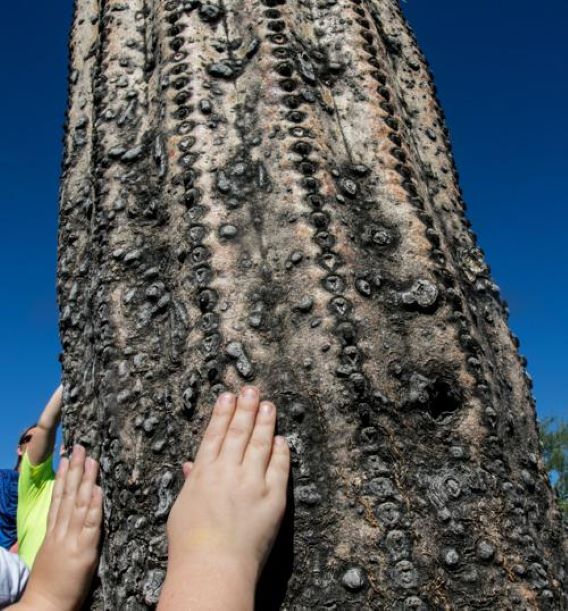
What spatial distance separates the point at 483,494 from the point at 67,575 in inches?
39.5

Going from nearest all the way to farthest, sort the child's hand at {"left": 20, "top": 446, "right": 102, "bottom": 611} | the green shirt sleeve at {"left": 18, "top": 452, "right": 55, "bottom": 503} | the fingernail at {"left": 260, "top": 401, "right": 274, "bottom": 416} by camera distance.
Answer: the fingernail at {"left": 260, "top": 401, "right": 274, "bottom": 416}, the child's hand at {"left": 20, "top": 446, "right": 102, "bottom": 611}, the green shirt sleeve at {"left": 18, "top": 452, "right": 55, "bottom": 503}

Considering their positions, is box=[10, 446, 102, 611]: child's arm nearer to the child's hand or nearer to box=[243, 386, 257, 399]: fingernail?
the child's hand

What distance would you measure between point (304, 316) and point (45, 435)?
1950 mm

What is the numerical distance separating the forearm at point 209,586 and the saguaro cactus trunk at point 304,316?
72mm

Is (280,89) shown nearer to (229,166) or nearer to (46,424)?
(229,166)

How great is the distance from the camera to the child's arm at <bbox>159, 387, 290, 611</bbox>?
120 centimetres

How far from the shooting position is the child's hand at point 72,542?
161 centimetres

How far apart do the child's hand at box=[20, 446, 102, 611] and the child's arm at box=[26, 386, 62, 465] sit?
1288mm

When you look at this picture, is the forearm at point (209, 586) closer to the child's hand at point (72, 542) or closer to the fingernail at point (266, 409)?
the fingernail at point (266, 409)

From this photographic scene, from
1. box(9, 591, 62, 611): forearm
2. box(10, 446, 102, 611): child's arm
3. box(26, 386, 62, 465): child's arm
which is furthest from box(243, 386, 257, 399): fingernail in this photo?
box(26, 386, 62, 465): child's arm

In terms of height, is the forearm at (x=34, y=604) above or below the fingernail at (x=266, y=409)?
below

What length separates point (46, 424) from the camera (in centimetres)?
293

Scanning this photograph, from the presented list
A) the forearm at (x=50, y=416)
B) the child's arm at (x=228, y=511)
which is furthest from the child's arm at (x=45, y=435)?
the child's arm at (x=228, y=511)

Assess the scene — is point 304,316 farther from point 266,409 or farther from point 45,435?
point 45,435
